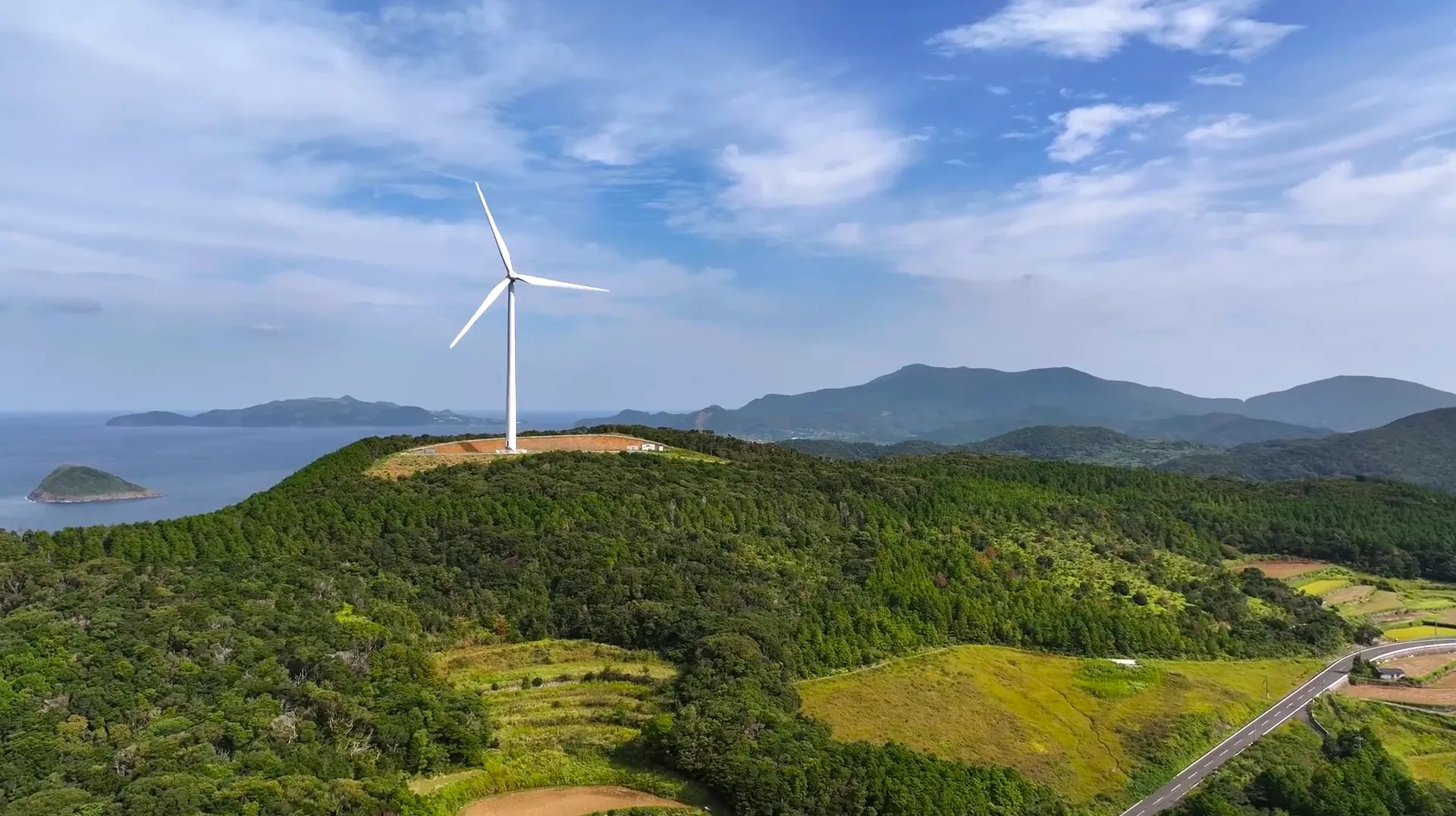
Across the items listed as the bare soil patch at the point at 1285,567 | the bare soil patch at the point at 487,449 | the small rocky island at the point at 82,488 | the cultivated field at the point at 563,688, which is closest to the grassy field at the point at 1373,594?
the bare soil patch at the point at 1285,567

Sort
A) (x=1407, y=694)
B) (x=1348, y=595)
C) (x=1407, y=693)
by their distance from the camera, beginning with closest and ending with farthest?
(x=1407, y=694), (x=1407, y=693), (x=1348, y=595)

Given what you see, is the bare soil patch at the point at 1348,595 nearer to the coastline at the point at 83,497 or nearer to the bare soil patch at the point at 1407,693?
the bare soil patch at the point at 1407,693

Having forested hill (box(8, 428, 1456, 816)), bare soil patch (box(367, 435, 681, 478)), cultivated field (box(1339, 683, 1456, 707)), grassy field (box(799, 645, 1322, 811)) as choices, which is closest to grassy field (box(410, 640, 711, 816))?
forested hill (box(8, 428, 1456, 816))

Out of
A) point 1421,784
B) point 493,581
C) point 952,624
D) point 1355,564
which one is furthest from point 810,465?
point 1355,564

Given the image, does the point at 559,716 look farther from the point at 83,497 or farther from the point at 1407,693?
the point at 83,497

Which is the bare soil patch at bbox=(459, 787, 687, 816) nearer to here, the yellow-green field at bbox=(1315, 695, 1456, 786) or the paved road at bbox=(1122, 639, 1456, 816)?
the paved road at bbox=(1122, 639, 1456, 816)

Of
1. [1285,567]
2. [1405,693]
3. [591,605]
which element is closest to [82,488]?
[591,605]
